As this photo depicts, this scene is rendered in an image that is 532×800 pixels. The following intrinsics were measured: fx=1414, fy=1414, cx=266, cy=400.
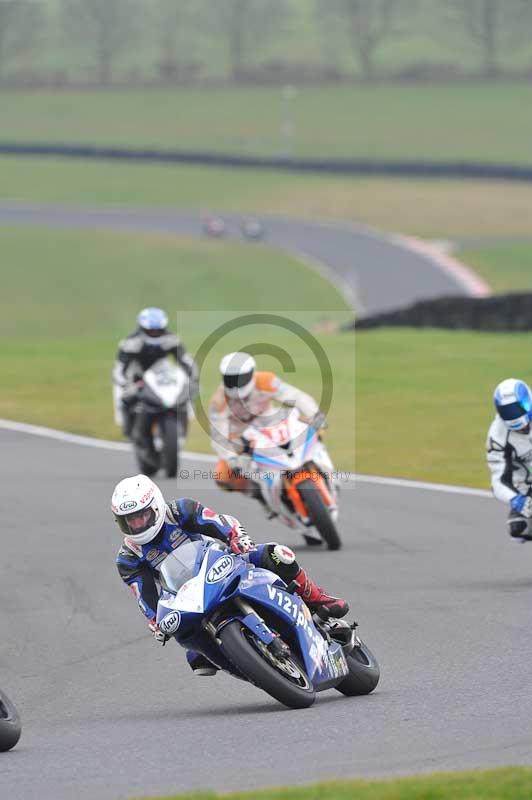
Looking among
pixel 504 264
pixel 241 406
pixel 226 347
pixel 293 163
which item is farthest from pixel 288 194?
pixel 241 406

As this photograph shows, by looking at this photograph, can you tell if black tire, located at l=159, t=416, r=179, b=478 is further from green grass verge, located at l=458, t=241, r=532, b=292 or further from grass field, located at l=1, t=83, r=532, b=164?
grass field, located at l=1, t=83, r=532, b=164

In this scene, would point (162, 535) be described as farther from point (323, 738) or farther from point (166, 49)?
point (166, 49)

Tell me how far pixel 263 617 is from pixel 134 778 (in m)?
1.63

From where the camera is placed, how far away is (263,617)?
757cm

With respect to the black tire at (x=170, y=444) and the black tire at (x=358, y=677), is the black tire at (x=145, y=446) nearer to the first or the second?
the black tire at (x=170, y=444)

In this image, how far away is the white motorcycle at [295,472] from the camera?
12508mm

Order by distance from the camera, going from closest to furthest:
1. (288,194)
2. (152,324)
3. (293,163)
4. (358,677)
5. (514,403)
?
(358,677), (514,403), (152,324), (288,194), (293,163)

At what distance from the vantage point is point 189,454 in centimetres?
1941

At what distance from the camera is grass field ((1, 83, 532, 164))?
8019 cm

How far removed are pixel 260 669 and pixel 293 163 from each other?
66.6m

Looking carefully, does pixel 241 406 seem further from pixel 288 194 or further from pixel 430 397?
pixel 288 194

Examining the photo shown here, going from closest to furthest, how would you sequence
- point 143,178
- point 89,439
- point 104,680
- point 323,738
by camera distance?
point 323,738
point 104,680
point 89,439
point 143,178

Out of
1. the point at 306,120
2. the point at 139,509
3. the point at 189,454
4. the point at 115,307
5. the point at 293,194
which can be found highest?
the point at 306,120

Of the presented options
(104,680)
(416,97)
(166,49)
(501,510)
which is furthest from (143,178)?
(104,680)
